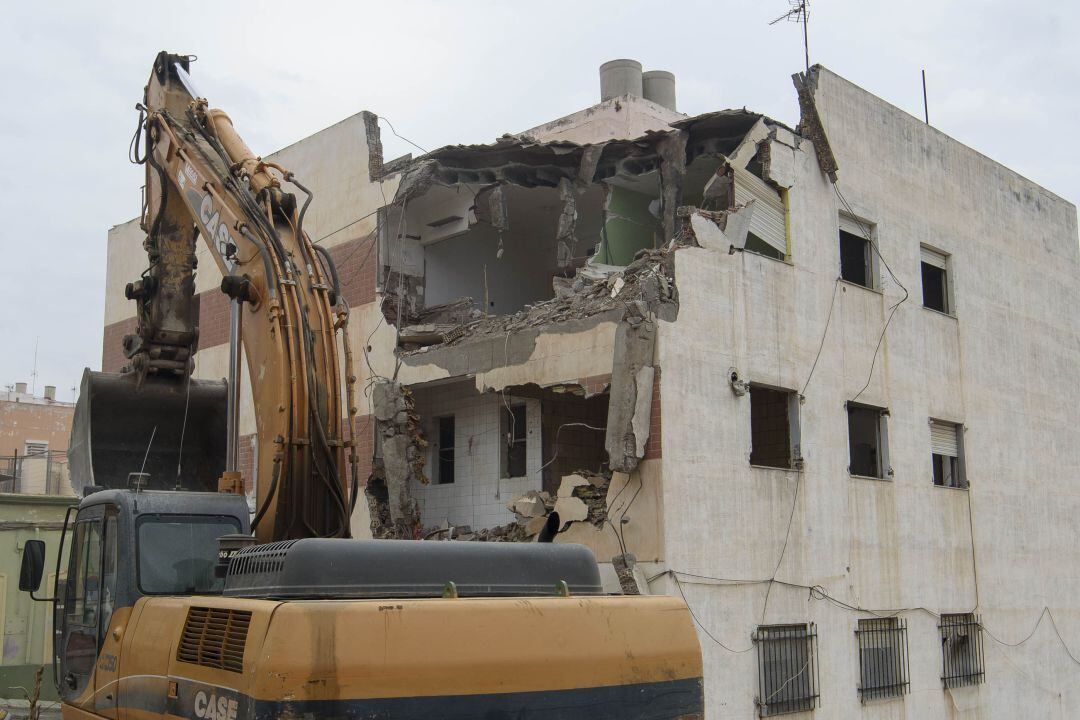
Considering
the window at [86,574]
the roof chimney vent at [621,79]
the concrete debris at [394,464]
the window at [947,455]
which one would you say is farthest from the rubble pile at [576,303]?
the window at [86,574]

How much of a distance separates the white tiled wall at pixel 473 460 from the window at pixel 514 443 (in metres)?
0.09

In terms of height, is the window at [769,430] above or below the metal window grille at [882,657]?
above

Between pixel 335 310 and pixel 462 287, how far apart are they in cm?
1010

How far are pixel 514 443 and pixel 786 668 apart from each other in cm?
469

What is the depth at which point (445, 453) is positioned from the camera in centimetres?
1677

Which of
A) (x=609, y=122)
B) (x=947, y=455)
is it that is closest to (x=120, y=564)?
(x=609, y=122)

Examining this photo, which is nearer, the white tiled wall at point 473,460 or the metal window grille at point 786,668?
the metal window grille at point 786,668

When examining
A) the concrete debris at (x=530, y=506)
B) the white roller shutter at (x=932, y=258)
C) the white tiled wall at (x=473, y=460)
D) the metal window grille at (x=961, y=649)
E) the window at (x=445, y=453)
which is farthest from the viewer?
the white roller shutter at (x=932, y=258)

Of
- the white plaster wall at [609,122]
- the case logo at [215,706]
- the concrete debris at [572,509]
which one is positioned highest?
the white plaster wall at [609,122]

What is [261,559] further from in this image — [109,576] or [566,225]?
[566,225]

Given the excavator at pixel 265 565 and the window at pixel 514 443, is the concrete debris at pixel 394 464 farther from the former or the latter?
the excavator at pixel 265 565

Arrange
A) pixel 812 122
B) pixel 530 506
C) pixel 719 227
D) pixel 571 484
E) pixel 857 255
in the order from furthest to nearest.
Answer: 1. pixel 857 255
2. pixel 812 122
3. pixel 719 227
4. pixel 530 506
5. pixel 571 484

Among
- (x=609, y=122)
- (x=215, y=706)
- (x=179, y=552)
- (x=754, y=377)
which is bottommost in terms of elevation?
(x=215, y=706)

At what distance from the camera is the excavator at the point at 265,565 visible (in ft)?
17.6
